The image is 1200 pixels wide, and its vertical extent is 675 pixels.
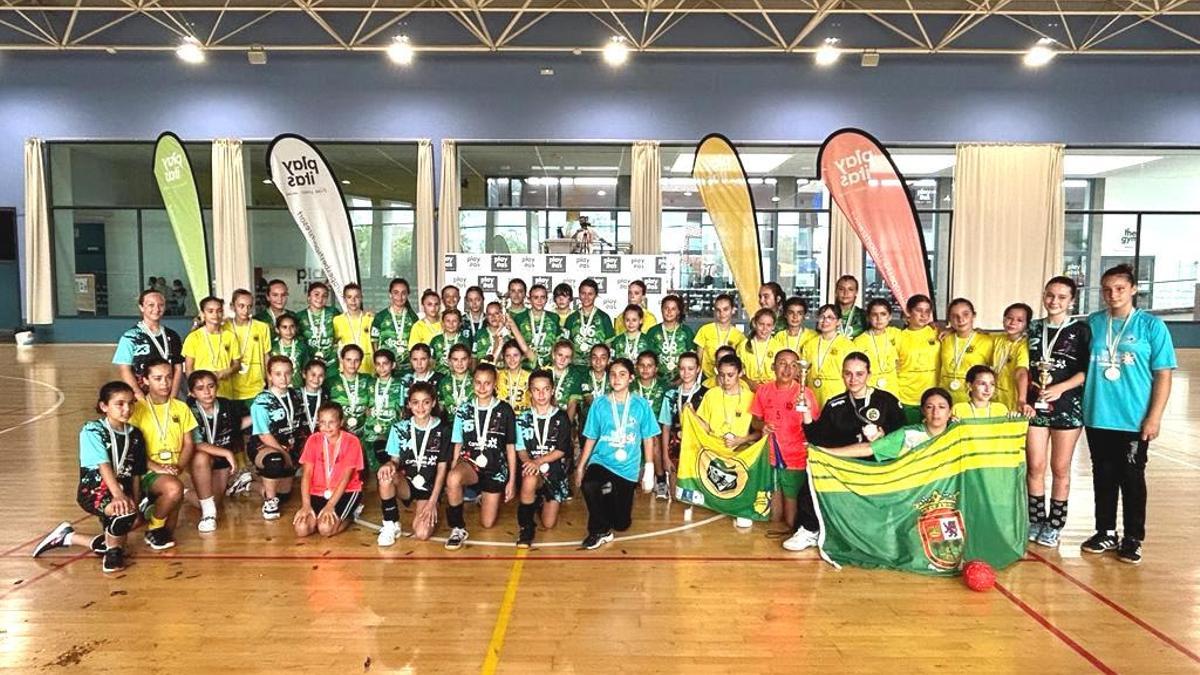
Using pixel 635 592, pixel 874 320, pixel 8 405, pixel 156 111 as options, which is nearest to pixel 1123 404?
pixel 874 320

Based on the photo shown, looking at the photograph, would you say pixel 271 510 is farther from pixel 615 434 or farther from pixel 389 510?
pixel 615 434

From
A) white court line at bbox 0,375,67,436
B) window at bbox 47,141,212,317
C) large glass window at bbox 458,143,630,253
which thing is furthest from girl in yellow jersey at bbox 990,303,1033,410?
window at bbox 47,141,212,317

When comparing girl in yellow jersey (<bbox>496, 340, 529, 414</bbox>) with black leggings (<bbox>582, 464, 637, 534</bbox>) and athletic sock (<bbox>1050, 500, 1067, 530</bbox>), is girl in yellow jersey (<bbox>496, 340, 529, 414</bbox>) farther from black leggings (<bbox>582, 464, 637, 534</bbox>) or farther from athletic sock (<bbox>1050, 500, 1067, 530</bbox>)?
athletic sock (<bbox>1050, 500, 1067, 530</bbox>)

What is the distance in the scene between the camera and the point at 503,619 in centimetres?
338

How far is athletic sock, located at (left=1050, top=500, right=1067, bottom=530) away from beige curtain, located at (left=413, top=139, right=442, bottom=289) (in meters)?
10.6

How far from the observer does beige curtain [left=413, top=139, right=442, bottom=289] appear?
12938mm

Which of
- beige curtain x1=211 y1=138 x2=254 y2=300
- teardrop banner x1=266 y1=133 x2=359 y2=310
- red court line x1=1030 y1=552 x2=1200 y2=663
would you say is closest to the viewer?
red court line x1=1030 y1=552 x2=1200 y2=663

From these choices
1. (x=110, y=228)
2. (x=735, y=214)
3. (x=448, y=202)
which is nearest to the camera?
(x=735, y=214)

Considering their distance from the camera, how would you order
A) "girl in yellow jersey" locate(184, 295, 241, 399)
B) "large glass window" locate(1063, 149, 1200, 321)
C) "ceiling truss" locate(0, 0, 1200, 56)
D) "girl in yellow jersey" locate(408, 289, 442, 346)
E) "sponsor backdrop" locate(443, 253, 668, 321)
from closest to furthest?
"girl in yellow jersey" locate(184, 295, 241, 399)
"girl in yellow jersey" locate(408, 289, 442, 346)
"sponsor backdrop" locate(443, 253, 668, 321)
"ceiling truss" locate(0, 0, 1200, 56)
"large glass window" locate(1063, 149, 1200, 321)

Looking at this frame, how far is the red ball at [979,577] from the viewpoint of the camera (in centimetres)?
368

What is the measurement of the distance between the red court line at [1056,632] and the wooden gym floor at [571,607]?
0.04 feet

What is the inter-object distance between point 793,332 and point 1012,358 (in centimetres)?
148

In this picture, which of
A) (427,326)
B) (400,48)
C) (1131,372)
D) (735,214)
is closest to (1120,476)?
(1131,372)

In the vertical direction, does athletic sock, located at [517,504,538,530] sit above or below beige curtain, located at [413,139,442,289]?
below
